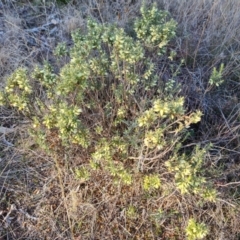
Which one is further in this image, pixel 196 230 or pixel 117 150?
pixel 117 150

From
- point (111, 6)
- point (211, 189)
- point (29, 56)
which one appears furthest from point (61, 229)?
point (111, 6)

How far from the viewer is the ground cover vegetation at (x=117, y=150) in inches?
83.8

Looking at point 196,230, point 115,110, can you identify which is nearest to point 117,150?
point 115,110

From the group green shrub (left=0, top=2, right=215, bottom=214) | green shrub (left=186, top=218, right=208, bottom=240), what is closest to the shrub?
green shrub (left=0, top=2, right=215, bottom=214)

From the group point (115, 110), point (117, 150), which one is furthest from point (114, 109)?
point (117, 150)

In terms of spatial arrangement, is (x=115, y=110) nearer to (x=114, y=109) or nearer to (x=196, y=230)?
(x=114, y=109)

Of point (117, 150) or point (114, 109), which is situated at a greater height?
point (114, 109)

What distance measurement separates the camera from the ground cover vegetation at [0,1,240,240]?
6.98ft

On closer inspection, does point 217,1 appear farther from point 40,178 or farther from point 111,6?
point 40,178

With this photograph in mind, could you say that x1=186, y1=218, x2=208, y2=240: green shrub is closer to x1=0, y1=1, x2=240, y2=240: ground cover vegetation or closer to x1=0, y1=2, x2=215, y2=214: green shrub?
x1=0, y1=1, x2=240, y2=240: ground cover vegetation

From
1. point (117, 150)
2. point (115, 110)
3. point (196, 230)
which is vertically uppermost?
point (115, 110)

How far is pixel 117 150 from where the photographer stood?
229 cm

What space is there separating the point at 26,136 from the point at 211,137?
3.99 feet

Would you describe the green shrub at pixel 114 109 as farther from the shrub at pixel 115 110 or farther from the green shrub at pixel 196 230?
the green shrub at pixel 196 230
